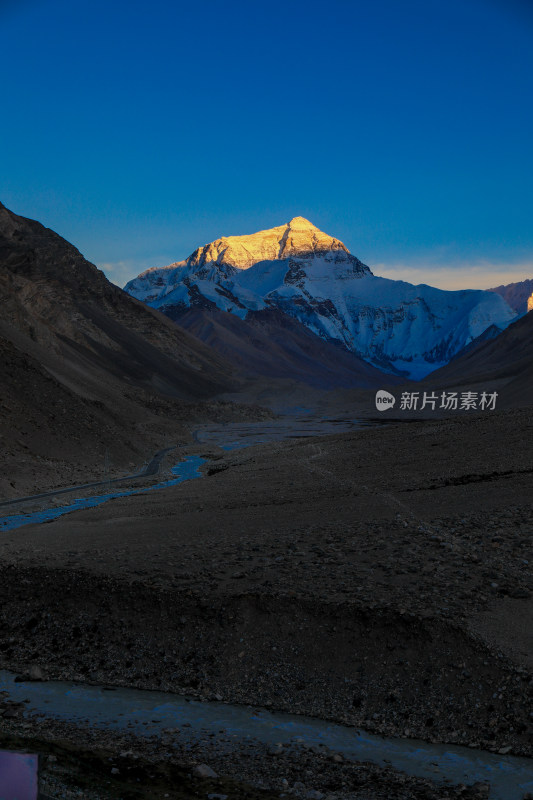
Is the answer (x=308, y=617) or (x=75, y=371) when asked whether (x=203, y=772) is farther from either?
(x=75, y=371)

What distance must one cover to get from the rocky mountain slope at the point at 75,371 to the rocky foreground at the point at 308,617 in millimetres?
20509

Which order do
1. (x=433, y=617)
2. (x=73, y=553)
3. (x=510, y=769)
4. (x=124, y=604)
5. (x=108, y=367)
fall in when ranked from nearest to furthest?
(x=510, y=769) < (x=433, y=617) < (x=124, y=604) < (x=73, y=553) < (x=108, y=367)

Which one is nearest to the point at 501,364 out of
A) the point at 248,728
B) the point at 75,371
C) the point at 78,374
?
the point at 75,371

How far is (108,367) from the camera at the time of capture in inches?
4906

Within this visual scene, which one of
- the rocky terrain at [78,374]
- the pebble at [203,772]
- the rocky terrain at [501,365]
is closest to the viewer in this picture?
the pebble at [203,772]

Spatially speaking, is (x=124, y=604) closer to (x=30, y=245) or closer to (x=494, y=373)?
(x=30, y=245)

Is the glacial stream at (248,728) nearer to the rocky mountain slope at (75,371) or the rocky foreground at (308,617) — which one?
the rocky foreground at (308,617)

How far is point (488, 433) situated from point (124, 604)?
28980 mm

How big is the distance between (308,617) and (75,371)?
7506cm

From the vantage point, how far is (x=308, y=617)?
13023mm

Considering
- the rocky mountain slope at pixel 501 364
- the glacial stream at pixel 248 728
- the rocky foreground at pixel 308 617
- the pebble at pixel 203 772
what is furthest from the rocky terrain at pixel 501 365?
the pebble at pixel 203 772

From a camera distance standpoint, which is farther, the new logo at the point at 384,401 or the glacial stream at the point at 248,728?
the new logo at the point at 384,401

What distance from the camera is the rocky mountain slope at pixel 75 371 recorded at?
45031 millimetres

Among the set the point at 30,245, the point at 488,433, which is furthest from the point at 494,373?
the point at 488,433
